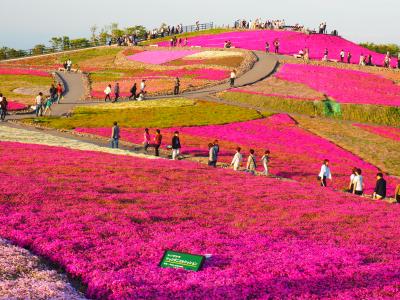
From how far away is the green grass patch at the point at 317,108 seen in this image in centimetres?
5772

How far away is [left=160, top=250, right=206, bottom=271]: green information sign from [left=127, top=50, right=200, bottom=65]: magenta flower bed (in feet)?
260

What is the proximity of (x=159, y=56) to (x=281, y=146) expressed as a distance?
58.8 metres

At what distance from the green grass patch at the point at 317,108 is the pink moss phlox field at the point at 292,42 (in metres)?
32.3

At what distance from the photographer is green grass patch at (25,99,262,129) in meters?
48.7

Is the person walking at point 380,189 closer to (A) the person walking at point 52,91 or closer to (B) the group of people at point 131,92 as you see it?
(A) the person walking at point 52,91

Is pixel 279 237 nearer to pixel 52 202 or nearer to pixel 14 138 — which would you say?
pixel 52 202

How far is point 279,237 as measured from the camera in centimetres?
1848

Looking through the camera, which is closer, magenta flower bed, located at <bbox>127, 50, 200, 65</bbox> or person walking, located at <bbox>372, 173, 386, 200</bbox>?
person walking, located at <bbox>372, 173, 386, 200</bbox>

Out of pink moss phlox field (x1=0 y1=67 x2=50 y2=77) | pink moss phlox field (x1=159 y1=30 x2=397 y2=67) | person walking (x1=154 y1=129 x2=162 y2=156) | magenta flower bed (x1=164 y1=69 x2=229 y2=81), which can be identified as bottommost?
person walking (x1=154 y1=129 x2=162 y2=156)

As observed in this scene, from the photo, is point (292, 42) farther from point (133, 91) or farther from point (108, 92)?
point (108, 92)

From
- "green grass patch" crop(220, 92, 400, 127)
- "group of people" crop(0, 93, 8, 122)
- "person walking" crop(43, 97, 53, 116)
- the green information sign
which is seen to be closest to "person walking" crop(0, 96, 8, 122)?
"group of people" crop(0, 93, 8, 122)

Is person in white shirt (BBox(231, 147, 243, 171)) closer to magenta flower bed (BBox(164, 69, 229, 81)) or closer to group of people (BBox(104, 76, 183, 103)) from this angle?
group of people (BBox(104, 76, 183, 103))

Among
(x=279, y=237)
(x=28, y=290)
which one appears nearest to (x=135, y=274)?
(x=28, y=290)

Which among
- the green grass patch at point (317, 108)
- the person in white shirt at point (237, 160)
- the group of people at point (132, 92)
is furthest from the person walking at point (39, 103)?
the person in white shirt at point (237, 160)
